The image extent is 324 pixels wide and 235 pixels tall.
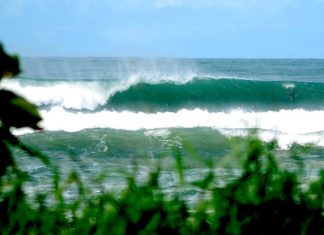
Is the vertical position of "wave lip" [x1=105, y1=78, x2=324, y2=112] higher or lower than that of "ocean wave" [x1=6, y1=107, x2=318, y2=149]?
higher

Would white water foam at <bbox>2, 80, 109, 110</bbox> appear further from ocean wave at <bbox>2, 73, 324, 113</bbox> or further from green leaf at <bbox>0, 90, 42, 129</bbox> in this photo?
green leaf at <bbox>0, 90, 42, 129</bbox>

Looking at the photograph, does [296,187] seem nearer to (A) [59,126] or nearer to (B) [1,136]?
(B) [1,136]

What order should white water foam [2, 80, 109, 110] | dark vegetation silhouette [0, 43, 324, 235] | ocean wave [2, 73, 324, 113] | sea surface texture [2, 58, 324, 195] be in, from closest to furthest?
1. dark vegetation silhouette [0, 43, 324, 235]
2. sea surface texture [2, 58, 324, 195]
3. white water foam [2, 80, 109, 110]
4. ocean wave [2, 73, 324, 113]

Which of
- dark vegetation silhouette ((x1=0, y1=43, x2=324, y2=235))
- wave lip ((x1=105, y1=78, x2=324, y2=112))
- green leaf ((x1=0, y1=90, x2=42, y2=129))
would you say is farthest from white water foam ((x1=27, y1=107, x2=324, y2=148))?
green leaf ((x1=0, y1=90, x2=42, y2=129))

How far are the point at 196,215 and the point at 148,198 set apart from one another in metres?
0.17

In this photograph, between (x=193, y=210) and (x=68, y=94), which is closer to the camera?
(x=193, y=210)

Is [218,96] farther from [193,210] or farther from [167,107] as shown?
[193,210]

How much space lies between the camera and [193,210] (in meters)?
2.42

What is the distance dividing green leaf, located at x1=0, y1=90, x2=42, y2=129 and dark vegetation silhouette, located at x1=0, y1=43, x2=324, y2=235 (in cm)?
36

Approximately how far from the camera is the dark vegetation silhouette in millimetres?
2250

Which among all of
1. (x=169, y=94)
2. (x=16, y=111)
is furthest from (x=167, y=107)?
(x=16, y=111)

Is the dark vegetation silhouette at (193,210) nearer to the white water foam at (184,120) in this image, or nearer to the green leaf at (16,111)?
the green leaf at (16,111)

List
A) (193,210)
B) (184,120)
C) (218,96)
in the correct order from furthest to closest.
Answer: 1. (218,96)
2. (184,120)
3. (193,210)

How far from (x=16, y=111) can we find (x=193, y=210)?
80 cm
